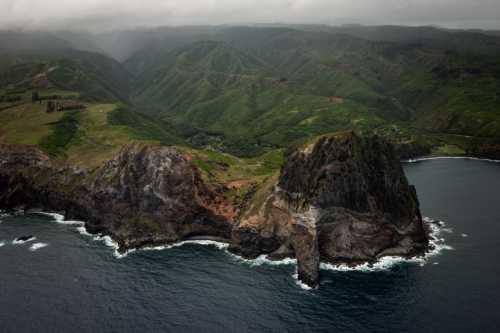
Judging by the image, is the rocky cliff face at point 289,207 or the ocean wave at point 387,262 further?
the rocky cliff face at point 289,207

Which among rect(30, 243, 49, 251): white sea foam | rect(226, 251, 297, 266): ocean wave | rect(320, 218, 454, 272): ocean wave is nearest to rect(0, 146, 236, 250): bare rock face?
rect(30, 243, 49, 251): white sea foam

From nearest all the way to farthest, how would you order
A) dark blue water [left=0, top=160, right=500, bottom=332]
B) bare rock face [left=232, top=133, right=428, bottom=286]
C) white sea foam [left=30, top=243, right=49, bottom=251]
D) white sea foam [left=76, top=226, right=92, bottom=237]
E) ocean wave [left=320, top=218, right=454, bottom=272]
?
1. dark blue water [left=0, top=160, right=500, bottom=332]
2. ocean wave [left=320, top=218, right=454, bottom=272]
3. bare rock face [left=232, top=133, right=428, bottom=286]
4. white sea foam [left=30, top=243, right=49, bottom=251]
5. white sea foam [left=76, top=226, right=92, bottom=237]

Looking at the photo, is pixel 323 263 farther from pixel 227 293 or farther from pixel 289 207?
pixel 227 293

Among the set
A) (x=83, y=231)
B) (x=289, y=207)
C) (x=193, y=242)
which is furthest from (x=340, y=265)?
(x=83, y=231)

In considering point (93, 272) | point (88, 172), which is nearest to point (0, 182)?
point (88, 172)

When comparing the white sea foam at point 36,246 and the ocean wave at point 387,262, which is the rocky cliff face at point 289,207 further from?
the white sea foam at point 36,246

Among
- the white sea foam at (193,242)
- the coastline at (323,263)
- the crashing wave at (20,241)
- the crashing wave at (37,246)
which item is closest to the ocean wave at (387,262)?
the coastline at (323,263)

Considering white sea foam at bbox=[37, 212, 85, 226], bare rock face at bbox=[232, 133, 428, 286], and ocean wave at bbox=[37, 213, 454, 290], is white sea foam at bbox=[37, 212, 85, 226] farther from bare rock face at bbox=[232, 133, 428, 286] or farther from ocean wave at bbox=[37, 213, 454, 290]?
bare rock face at bbox=[232, 133, 428, 286]
